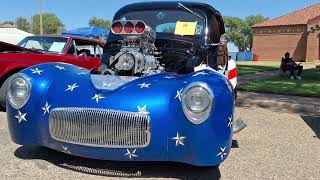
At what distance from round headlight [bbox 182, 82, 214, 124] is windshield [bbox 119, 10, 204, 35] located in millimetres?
2166

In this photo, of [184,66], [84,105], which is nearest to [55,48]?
[184,66]

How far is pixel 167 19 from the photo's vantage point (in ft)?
19.6

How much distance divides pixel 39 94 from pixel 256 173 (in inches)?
80.6

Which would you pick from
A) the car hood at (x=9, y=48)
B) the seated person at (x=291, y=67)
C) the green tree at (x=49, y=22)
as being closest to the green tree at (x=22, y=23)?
the green tree at (x=49, y=22)

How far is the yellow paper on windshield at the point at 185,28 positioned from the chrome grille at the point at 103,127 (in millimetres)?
2230

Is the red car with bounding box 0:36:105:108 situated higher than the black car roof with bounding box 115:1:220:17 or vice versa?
the black car roof with bounding box 115:1:220:17

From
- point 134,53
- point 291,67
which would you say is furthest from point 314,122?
point 291,67

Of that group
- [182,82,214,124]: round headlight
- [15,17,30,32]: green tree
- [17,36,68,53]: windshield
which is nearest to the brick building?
[17,36,68,53]: windshield

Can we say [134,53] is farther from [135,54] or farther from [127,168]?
[127,168]

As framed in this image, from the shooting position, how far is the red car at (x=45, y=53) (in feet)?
24.5

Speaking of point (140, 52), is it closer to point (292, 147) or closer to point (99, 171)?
point (99, 171)

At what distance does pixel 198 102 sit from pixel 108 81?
0.93m

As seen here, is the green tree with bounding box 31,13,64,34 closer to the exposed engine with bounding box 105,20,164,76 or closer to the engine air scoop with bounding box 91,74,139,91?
the exposed engine with bounding box 105,20,164,76

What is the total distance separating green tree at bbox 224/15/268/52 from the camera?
343 ft
